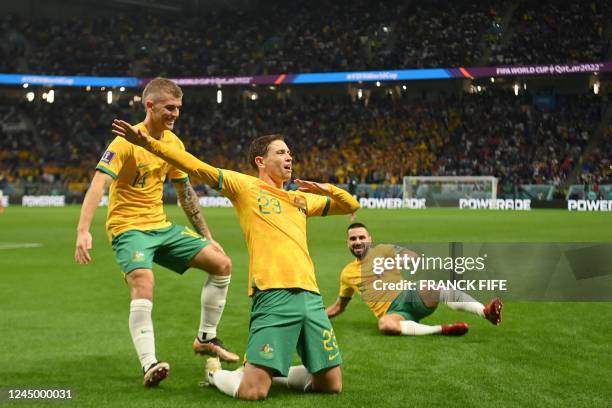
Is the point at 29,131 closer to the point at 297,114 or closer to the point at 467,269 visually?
the point at 297,114

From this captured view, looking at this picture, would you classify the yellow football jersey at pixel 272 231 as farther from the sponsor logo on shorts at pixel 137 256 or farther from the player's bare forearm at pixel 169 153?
the sponsor logo on shorts at pixel 137 256

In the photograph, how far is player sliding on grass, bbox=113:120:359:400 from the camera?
496 centimetres

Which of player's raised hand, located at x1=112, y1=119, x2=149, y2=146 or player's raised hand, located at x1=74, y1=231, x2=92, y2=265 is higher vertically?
player's raised hand, located at x1=112, y1=119, x2=149, y2=146

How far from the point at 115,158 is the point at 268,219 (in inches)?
51.1

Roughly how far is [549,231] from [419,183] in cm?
1961

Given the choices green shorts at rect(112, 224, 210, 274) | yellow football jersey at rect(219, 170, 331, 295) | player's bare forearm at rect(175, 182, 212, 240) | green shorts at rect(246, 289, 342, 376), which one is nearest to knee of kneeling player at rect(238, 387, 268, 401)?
green shorts at rect(246, 289, 342, 376)

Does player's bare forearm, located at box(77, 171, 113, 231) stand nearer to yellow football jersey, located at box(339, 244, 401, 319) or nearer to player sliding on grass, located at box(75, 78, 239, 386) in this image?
player sliding on grass, located at box(75, 78, 239, 386)

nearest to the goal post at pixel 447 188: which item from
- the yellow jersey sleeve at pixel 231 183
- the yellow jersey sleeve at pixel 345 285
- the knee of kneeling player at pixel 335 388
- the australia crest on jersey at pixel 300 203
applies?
the yellow jersey sleeve at pixel 345 285

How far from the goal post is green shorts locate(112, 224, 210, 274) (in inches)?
1345

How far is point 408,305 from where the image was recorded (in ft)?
24.6

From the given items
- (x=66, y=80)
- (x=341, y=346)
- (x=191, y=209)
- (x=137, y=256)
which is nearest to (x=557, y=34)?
(x=66, y=80)

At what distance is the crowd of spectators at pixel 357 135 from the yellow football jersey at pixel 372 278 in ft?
109

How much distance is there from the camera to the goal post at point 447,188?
38781 millimetres

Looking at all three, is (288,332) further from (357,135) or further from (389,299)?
(357,135)
